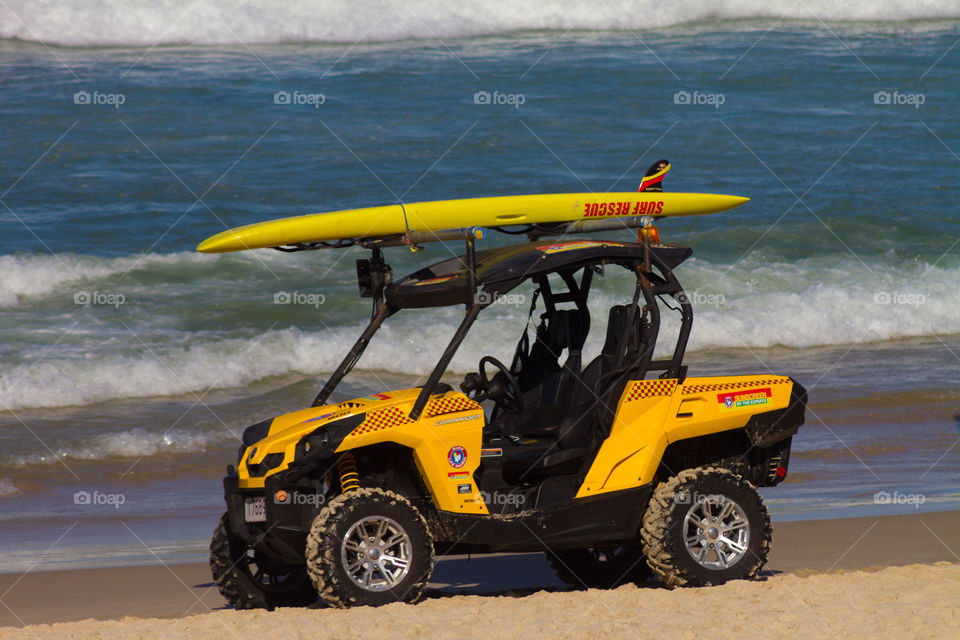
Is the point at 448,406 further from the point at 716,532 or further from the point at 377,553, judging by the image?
the point at 716,532

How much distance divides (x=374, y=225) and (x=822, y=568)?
3482mm

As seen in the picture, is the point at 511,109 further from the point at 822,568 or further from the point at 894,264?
the point at 822,568

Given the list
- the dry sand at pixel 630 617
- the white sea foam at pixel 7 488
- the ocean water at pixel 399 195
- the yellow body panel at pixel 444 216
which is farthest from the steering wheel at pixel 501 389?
the white sea foam at pixel 7 488

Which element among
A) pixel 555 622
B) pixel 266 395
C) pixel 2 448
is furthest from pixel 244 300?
pixel 555 622

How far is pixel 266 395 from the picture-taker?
14492 millimetres

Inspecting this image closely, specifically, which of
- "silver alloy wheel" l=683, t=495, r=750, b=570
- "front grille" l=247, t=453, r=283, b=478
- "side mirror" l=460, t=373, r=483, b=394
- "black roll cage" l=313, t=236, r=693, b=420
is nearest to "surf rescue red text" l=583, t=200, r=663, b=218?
"black roll cage" l=313, t=236, r=693, b=420

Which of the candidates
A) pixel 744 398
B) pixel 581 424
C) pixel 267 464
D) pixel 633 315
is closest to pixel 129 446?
pixel 267 464

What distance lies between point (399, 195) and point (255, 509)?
14552 millimetres

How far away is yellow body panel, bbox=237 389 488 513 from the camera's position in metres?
6.88

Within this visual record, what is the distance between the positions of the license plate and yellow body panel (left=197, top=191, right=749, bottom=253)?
1366mm

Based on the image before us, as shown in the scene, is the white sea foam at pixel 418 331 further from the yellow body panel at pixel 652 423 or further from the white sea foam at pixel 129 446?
the yellow body panel at pixel 652 423

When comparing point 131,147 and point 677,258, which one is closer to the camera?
point 677,258

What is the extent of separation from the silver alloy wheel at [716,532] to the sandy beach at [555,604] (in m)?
0.27

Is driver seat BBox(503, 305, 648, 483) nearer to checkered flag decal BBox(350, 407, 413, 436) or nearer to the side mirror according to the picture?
the side mirror
